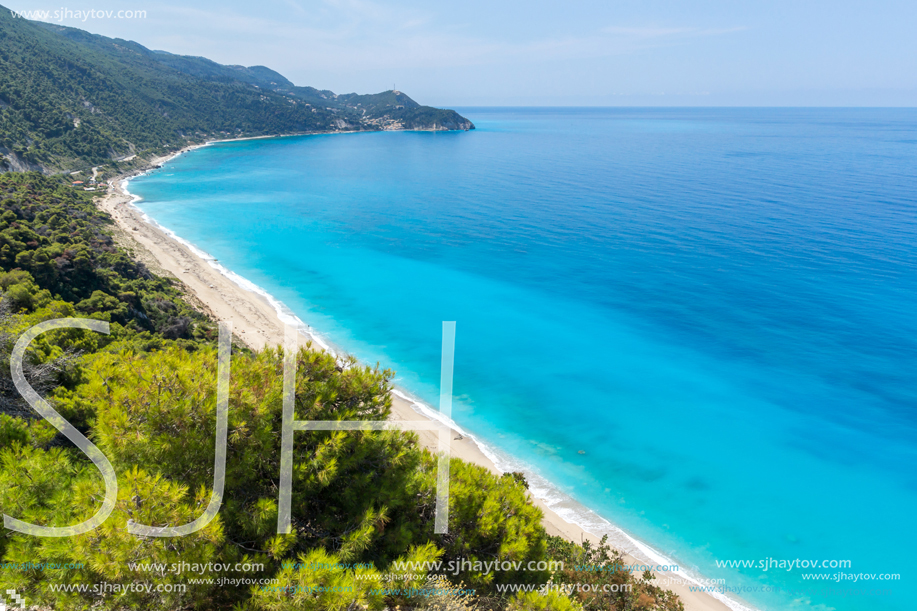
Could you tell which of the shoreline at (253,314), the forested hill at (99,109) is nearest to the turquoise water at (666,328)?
the shoreline at (253,314)

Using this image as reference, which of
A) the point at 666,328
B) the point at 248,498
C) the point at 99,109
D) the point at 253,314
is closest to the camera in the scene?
the point at 248,498

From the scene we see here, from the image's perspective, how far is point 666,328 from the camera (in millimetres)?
32188

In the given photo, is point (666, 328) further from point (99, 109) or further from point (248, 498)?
point (99, 109)

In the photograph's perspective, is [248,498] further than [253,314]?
No

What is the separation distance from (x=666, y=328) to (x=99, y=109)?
12263 cm

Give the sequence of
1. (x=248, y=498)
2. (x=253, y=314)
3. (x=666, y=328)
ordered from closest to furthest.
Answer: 1. (x=248, y=498)
2. (x=253, y=314)
3. (x=666, y=328)

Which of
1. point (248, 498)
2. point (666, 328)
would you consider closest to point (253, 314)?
point (248, 498)

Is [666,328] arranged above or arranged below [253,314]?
above

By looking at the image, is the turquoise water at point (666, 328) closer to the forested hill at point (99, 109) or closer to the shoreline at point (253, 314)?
the shoreline at point (253, 314)

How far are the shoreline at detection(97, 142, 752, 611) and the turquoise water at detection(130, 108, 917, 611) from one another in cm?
88

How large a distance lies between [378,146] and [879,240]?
125271 millimetres

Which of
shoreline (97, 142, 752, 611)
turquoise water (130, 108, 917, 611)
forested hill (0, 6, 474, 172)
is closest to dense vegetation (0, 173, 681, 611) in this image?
shoreline (97, 142, 752, 611)

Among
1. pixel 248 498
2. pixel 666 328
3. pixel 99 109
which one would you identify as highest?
pixel 99 109

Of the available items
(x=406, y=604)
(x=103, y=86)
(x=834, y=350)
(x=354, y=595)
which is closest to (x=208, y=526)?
(x=354, y=595)
